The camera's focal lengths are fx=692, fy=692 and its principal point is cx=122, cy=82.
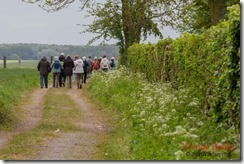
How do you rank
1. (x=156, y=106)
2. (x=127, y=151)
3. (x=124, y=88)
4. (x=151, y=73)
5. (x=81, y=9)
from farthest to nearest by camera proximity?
(x=81, y=9), (x=151, y=73), (x=124, y=88), (x=156, y=106), (x=127, y=151)

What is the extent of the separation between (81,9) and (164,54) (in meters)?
17.3

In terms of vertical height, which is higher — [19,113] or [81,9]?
[81,9]

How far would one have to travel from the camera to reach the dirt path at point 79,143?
41.7 ft

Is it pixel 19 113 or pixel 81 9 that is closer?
pixel 19 113

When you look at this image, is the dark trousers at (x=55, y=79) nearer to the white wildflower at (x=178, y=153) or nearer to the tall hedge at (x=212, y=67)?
the tall hedge at (x=212, y=67)

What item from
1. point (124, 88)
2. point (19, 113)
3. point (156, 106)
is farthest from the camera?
point (124, 88)

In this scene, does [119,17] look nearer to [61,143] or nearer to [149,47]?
[149,47]

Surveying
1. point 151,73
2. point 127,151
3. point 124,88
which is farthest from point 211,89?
point 151,73

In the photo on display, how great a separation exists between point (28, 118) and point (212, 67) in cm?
740

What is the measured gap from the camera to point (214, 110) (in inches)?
547

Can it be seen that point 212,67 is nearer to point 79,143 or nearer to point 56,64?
point 79,143

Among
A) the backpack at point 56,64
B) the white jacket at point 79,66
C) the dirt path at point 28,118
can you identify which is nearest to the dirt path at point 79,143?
the dirt path at point 28,118

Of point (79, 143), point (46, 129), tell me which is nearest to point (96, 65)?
point (46, 129)

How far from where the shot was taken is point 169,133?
1204 cm
